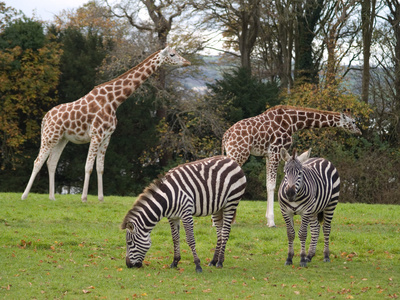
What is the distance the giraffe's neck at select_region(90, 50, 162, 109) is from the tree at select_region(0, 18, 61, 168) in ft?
35.5

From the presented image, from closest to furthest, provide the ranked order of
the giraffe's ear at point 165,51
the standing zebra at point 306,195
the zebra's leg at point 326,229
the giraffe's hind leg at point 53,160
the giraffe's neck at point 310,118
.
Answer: the standing zebra at point 306,195
the zebra's leg at point 326,229
the giraffe's neck at point 310,118
the giraffe's ear at point 165,51
the giraffe's hind leg at point 53,160

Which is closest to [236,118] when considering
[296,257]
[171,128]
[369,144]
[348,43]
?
[171,128]

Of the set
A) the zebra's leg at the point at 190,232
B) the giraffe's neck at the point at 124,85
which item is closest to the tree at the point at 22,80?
the giraffe's neck at the point at 124,85

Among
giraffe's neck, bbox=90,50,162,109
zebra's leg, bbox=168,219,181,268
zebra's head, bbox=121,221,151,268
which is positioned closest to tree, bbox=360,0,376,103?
giraffe's neck, bbox=90,50,162,109

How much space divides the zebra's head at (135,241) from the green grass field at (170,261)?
22 centimetres

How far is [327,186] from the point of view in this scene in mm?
10227

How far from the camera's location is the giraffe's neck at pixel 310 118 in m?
14.8

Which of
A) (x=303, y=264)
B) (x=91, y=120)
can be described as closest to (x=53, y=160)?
(x=91, y=120)

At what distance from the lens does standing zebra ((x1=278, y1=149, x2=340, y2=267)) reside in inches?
370

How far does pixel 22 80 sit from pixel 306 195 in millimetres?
19728

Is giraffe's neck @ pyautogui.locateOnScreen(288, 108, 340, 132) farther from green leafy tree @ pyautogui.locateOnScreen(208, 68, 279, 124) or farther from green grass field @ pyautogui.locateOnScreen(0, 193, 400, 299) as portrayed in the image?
green leafy tree @ pyautogui.locateOnScreen(208, 68, 279, 124)

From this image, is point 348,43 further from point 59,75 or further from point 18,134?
point 18,134

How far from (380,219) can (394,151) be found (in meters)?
11.8

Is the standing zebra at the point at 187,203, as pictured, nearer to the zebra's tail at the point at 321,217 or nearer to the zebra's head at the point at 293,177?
the zebra's head at the point at 293,177
